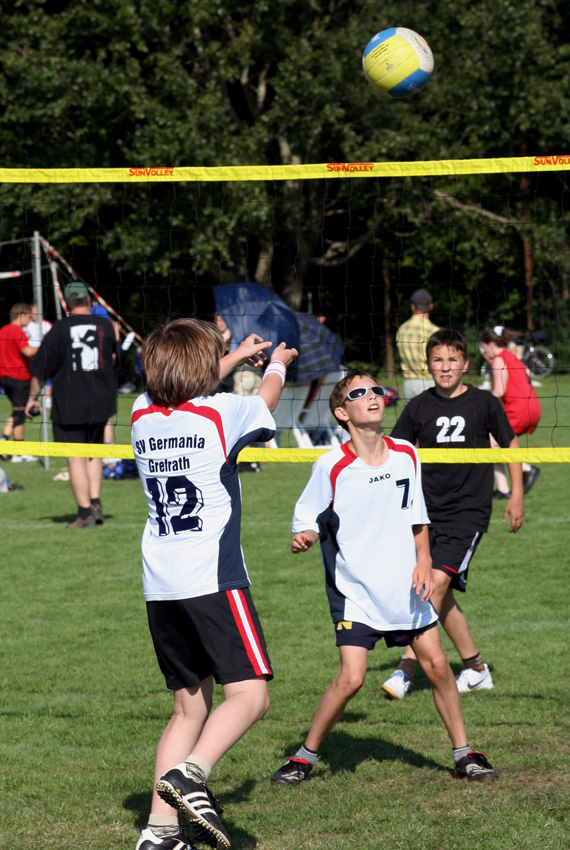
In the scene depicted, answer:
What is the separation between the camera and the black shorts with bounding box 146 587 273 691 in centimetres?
329

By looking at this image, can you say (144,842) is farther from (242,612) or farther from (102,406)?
(102,406)

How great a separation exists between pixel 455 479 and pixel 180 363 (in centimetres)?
247

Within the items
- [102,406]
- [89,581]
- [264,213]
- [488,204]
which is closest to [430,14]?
[488,204]

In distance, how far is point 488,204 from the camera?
3019 centimetres

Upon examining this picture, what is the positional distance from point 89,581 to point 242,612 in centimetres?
476

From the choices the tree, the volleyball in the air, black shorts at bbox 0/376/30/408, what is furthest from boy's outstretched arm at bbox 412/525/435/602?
the tree

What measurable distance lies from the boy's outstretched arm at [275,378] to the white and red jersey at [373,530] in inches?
27.2

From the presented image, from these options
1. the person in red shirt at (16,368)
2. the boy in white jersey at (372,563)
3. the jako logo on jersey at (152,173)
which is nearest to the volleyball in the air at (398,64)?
the jako logo on jersey at (152,173)

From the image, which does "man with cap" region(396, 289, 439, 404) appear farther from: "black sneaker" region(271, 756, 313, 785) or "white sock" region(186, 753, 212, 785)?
"white sock" region(186, 753, 212, 785)

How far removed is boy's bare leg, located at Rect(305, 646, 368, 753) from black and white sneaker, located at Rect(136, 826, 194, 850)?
1.07 metres

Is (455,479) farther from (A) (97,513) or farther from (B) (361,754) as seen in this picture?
(A) (97,513)

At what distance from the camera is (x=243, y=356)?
3555 mm

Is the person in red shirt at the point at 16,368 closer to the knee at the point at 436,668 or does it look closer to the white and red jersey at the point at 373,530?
the white and red jersey at the point at 373,530

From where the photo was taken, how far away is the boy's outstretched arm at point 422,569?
4125mm
